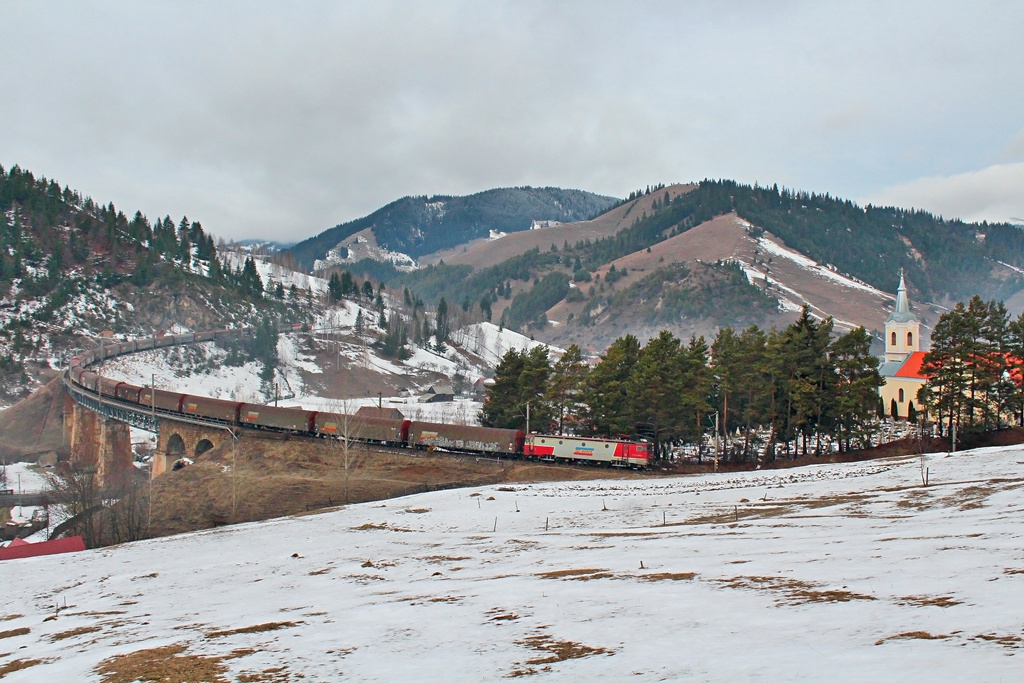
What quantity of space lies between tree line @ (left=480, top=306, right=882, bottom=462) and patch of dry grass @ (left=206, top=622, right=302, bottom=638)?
4670 centimetres

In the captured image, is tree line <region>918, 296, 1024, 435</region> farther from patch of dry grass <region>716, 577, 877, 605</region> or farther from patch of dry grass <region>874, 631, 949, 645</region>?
patch of dry grass <region>874, 631, 949, 645</region>

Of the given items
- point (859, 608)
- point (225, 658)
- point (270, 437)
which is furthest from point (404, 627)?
A: point (270, 437)

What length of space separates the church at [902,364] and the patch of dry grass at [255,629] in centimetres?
6918

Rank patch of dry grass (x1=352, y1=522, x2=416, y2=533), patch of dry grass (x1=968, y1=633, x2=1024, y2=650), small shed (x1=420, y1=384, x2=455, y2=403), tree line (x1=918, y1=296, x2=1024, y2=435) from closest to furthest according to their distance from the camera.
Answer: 1. patch of dry grass (x1=968, y1=633, x2=1024, y2=650)
2. patch of dry grass (x1=352, y1=522, x2=416, y2=533)
3. tree line (x1=918, y1=296, x2=1024, y2=435)
4. small shed (x1=420, y1=384, x2=455, y2=403)

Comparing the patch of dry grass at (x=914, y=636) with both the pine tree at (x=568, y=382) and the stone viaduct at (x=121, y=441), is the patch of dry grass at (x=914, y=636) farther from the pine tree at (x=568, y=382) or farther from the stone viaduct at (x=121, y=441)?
the stone viaduct at (x=121, y=441)

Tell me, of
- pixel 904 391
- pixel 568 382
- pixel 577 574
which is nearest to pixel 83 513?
pixel 568 382

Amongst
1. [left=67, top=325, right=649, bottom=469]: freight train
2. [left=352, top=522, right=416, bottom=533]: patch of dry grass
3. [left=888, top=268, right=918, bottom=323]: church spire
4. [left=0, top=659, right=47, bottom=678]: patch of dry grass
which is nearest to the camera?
[left=0, top=659, right=47, bottom=678]: patch of dry grass

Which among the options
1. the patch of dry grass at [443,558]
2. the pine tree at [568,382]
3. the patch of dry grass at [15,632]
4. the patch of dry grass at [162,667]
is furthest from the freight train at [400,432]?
the patch of dry grass at [162,667]

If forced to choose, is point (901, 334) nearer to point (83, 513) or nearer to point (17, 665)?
point (83, 513)

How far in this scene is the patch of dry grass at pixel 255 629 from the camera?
21625 mm

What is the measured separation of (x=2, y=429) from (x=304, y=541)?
10495cm

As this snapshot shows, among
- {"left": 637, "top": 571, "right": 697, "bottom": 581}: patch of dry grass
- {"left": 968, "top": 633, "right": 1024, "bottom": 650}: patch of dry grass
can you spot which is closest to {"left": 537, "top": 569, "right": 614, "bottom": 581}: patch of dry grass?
{"left": 637, "top": 571, "right": 697, "bottom": 581}: patch of dry grass

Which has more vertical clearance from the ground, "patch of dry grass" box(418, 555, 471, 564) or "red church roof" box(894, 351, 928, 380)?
"red church roof" box(894, 351, 928, 380)

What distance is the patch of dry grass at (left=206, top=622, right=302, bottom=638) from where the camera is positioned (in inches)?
851
